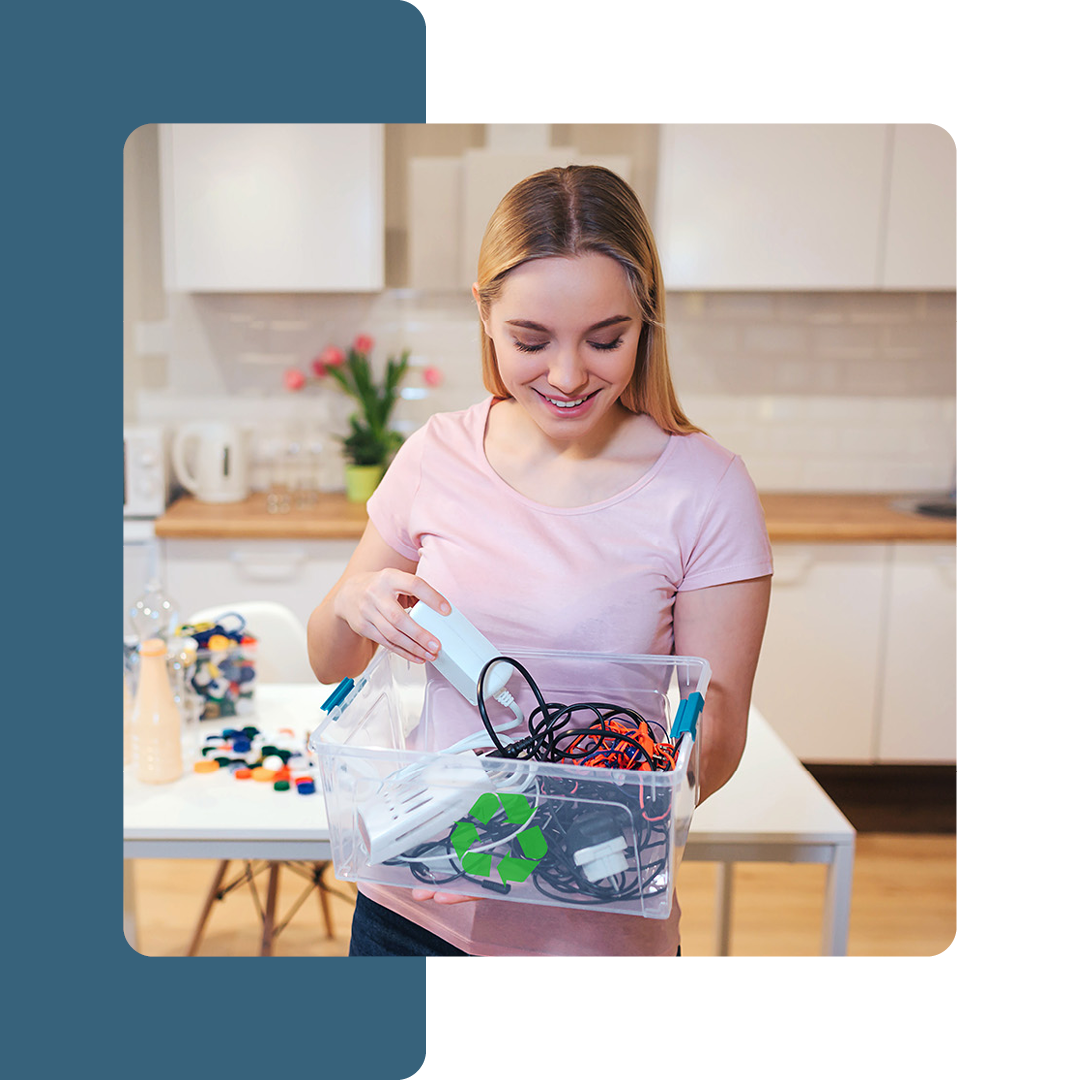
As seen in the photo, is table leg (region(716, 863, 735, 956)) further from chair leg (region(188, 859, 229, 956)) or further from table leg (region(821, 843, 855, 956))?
chair leg (region(188, 859, 229, 956))

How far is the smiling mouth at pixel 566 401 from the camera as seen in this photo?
A: 2.37 ft

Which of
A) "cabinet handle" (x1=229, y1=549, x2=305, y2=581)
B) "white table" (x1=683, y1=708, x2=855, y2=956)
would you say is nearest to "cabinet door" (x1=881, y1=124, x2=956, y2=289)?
"white table" (x1=683, y1=708, x2=855, y2=956)

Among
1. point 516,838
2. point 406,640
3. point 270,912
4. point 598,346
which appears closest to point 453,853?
point 516,838

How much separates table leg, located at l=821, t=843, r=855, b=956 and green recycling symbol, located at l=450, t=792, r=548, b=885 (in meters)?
0.40

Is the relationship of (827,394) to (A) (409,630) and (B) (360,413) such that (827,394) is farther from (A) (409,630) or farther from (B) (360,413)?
(A) (409,630)

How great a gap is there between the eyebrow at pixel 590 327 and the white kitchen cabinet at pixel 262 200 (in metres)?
0.29

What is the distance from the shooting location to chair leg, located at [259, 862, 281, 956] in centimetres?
100

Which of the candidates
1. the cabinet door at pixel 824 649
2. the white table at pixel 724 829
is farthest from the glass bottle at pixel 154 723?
the cabinet door at pixel 824 649

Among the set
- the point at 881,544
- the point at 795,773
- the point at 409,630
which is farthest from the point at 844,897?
the point at 409,630

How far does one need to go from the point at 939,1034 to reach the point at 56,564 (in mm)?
901

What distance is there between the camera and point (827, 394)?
1.45 metres

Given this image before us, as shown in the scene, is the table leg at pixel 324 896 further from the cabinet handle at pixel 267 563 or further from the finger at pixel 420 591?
the finger at pixel 420 591

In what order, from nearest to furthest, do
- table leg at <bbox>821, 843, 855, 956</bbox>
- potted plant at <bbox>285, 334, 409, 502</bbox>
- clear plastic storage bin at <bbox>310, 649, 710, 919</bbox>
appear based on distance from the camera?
clear plastic storage bin at <bbox>310, 649, 710, 919</bbox> → table leg at <bbox>821, 843, 855, 956</bbox> → potted plant at <bbox>285, 334, 409, 502</bbox>

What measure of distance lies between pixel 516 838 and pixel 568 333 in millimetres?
353
